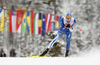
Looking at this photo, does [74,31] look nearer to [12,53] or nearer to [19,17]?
[19,17]

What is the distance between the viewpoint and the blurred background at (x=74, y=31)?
755 centimetres

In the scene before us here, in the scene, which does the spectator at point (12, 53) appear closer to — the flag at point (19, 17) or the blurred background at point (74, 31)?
the blurred background at point (74, 31)

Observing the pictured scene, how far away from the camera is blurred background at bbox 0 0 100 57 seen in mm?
7551

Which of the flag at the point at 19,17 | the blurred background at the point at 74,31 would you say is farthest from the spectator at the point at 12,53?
the flag at the point at 19,17

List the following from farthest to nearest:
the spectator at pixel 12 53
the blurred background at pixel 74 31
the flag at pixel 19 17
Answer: the spectator at pixel 12 53 → the blurred background at pixel 74 31 → the flag at pixel 19 17

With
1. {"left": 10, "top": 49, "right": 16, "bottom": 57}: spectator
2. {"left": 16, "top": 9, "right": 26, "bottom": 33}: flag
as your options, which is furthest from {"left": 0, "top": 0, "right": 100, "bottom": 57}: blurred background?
{"left": 16, "top": 9, "right": 26, "bottom": 33}: flag

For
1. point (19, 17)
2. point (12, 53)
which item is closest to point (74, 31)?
point (19, 17)

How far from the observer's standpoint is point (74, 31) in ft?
25.5

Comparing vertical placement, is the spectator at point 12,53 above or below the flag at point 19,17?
below

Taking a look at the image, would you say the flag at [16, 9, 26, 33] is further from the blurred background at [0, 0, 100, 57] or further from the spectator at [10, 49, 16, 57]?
the spectator at [10, 49, 16, 57]
